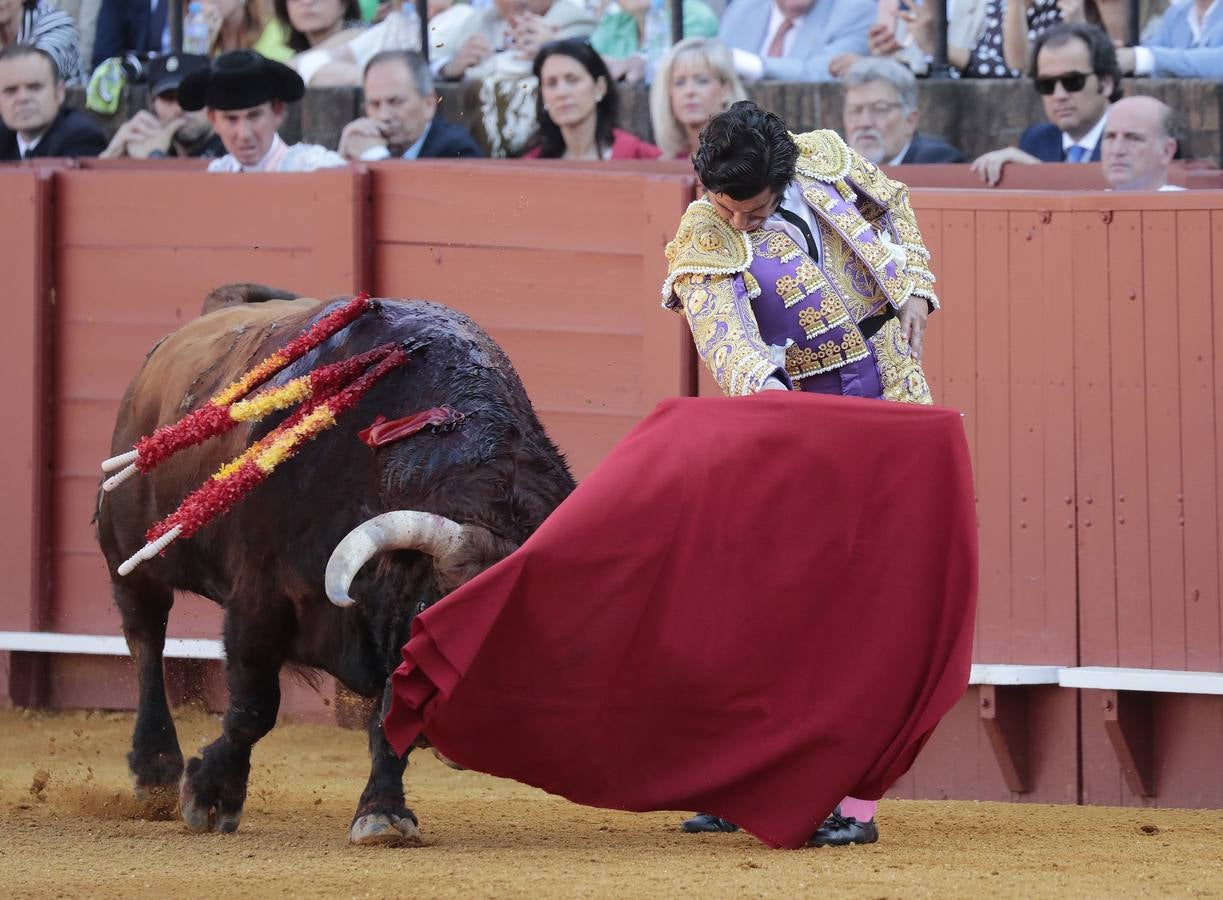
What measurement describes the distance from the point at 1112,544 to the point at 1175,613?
0.26m

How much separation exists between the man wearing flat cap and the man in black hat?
36.4 inches

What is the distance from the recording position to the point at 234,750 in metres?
4.96

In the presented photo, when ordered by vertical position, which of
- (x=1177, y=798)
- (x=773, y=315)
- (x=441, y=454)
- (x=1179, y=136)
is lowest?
(x=1177, y=798)

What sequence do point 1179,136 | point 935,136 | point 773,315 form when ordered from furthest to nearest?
1. point 935,136
2. point 1179,136
3. point 773,315

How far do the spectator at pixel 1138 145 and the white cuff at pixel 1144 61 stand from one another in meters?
0.95

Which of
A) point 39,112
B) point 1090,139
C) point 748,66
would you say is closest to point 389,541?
point 1090,139

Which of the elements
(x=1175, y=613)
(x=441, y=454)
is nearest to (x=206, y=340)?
(x=441, y=454)

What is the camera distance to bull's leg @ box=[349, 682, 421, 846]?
4574mm

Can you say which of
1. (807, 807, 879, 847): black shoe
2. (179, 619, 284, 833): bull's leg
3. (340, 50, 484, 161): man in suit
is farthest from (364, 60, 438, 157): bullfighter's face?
(807, 807, 879, 847): black shoe

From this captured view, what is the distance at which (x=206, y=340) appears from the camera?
591 centimetres

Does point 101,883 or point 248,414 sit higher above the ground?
point 248,414

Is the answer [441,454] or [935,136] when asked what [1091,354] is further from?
[441,454]

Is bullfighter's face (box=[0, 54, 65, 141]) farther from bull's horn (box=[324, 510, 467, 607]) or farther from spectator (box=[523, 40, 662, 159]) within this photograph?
bull's horn (box=[324, 510, 467, 607])

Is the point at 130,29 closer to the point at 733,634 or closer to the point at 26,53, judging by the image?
the point at 26,53
